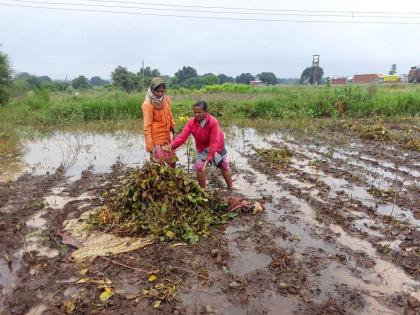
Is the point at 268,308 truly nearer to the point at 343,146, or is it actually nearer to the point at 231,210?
the point at 231,210

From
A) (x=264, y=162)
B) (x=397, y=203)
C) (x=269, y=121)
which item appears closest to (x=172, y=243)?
(x=397, y=203)

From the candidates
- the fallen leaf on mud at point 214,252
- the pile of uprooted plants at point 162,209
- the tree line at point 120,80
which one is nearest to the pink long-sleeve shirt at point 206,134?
the pile of uprooted plants at point 162,209

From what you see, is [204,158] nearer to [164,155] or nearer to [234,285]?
[164,155]

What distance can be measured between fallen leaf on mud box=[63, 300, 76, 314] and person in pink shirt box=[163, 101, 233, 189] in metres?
2.56

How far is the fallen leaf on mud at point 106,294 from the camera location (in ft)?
10.6

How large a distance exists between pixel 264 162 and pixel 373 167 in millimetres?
2045

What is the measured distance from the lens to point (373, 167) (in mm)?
7211

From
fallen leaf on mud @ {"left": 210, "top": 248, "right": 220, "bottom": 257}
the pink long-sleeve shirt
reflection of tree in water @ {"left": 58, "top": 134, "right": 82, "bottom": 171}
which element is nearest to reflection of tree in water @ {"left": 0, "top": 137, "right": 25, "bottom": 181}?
reflection of tree in water @ {"left": 58, "top": 134, "right": 82, "bottom": 171}

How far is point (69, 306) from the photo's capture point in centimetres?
310

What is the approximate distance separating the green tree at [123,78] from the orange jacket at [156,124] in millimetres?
28891

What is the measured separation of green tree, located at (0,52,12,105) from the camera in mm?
16022

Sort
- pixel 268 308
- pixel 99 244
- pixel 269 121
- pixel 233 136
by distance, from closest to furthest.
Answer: pixel 268 308 → pixel 99 244 → pixel 233 136 → pixel 269 121

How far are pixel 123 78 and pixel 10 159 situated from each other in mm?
26390

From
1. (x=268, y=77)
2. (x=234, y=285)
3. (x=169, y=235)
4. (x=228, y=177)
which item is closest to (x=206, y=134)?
(x=228, y=177)
